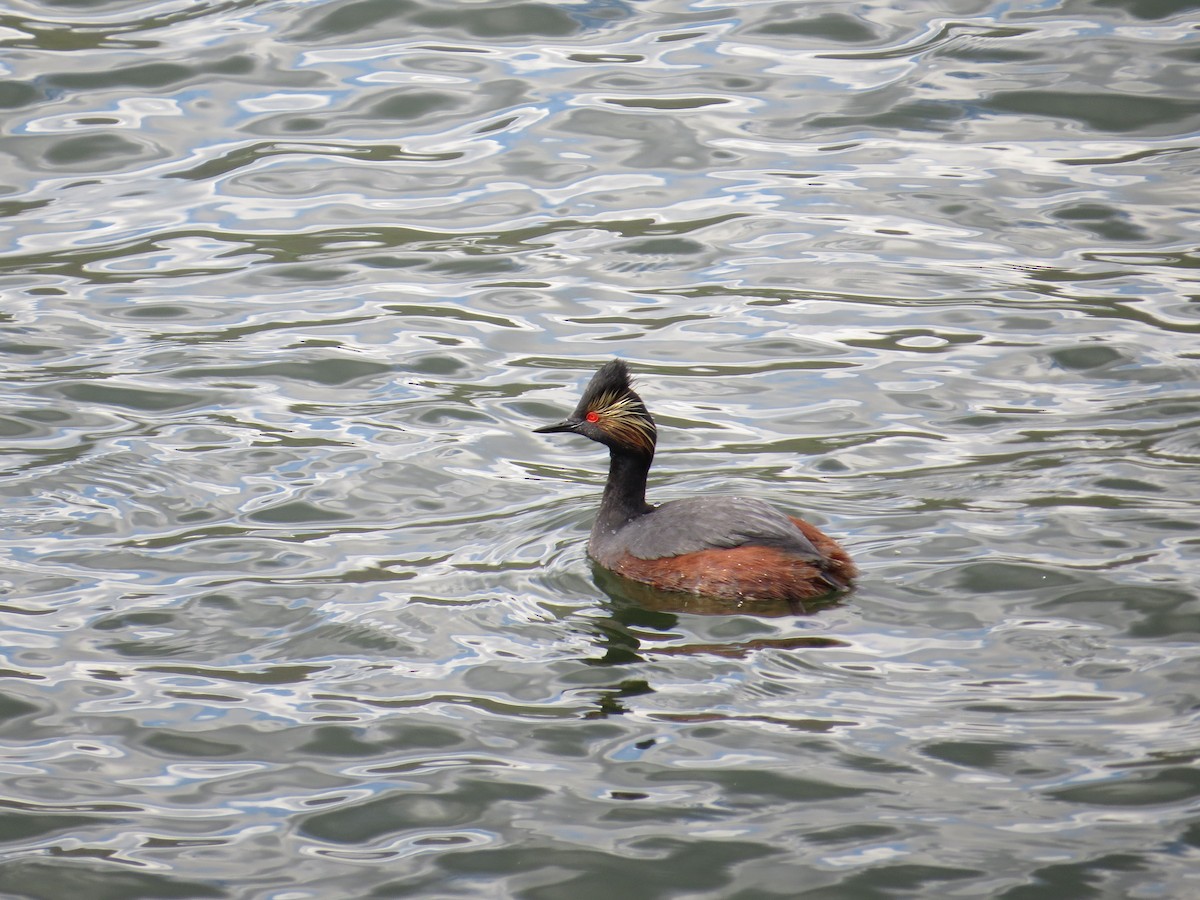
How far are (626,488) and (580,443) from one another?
164 cm

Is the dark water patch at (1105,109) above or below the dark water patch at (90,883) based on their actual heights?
above

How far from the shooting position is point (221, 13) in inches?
628

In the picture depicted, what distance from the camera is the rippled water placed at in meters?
5.69

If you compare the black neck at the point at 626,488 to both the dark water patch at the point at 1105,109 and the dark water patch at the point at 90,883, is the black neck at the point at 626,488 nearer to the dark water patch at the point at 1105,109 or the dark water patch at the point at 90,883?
the dark water patch at the point at 90,883

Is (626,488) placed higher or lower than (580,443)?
higher

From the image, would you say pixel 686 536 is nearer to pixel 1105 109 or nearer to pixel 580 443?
pixel 580 443

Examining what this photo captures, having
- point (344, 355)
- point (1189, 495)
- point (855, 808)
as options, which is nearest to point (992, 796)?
point (855, 808)

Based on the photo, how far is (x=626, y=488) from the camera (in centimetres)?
819

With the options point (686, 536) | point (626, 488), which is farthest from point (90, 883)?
point (626, 488)

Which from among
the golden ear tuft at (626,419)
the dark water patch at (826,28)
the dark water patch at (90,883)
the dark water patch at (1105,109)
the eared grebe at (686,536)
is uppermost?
the dark water patch at (826,28)

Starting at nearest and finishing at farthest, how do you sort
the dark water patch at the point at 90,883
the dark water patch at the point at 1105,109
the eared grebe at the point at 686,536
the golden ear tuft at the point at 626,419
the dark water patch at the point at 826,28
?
the dark water patch at the point at 90,883 → the eared grebe at the point at 686,536 → the golden ear tuft at the point at 626,419 → the dark water patch at the point at 1105,109 → the dark water patch at the point at 826,28

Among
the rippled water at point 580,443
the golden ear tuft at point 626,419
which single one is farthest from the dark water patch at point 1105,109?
the golden ear tuft at point 626,419

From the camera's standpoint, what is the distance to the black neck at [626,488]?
8164mm

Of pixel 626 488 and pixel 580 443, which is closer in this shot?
pixel 626 488
